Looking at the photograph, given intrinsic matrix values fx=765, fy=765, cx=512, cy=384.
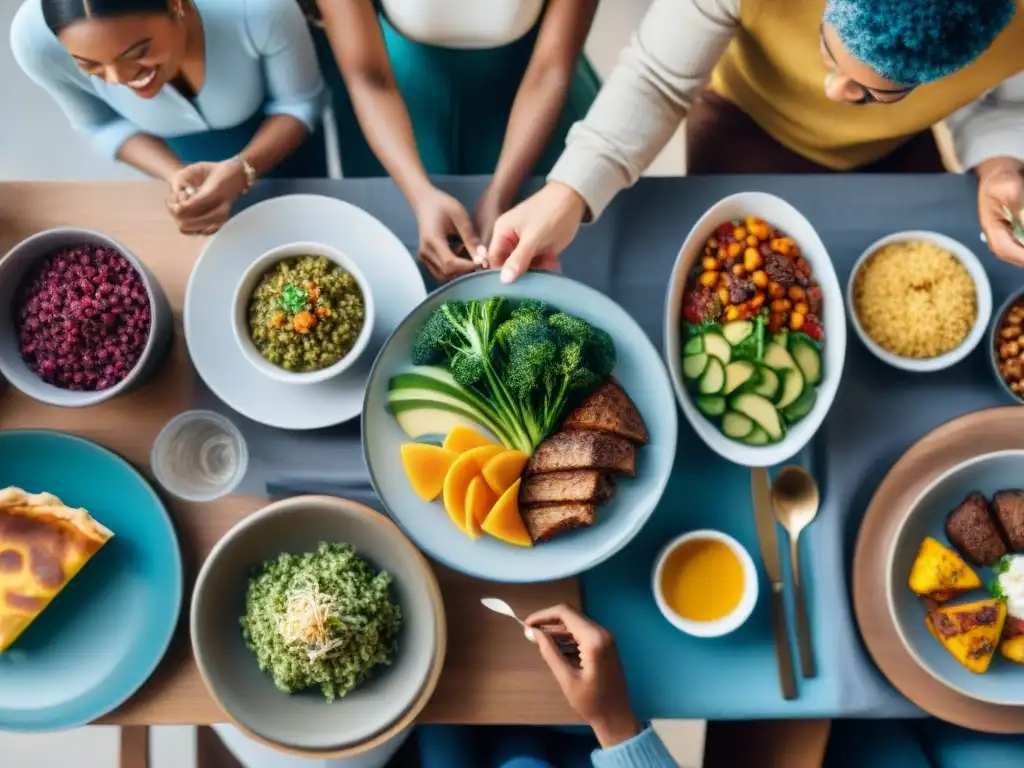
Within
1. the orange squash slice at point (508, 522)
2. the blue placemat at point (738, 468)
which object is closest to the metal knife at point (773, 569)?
the blue placemat at point (738, 468)

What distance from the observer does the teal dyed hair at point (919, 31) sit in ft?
3.22

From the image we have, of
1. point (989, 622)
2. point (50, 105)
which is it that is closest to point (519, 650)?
point (989, 622)

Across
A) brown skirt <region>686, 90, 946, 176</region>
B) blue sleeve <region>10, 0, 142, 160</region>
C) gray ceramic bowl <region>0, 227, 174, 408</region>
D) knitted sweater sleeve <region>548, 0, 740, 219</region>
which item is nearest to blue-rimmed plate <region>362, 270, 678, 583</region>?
knitted sweater sleeve <region>548, 0, 740, 219</region>

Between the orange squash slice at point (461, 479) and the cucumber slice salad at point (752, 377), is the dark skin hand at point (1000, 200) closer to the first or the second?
the cucumber slice salad at point (752, 377)

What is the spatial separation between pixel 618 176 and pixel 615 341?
0.32 meters

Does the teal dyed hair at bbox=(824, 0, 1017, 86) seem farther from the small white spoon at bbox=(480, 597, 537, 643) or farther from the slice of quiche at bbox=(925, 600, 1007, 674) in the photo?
the small white spoon at bbox=(480, 597, 537, 643)

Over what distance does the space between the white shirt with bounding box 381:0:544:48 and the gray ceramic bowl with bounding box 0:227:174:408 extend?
0.71 meters

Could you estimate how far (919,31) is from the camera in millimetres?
993

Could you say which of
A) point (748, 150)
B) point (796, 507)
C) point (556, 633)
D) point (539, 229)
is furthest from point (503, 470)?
point (748, 150)

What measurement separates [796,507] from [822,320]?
1.05 ft

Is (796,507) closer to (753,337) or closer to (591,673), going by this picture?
(753,337)

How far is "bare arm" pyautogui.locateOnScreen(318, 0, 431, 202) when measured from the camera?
145cm

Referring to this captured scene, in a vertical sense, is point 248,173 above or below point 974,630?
above

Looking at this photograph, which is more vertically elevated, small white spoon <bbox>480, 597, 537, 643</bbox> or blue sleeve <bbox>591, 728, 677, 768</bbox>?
small white spoon <bbox>480, 597, 537, 643</bbox>
